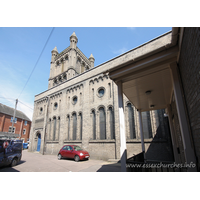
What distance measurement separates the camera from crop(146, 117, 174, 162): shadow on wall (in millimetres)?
9320

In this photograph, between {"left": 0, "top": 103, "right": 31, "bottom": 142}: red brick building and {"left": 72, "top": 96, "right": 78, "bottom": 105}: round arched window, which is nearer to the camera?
{"left": 72, "top": 96, "right": 78, "bottom": 105}: round arched window

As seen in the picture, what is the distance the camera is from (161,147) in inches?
380

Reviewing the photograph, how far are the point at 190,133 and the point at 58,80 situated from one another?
27.2 m

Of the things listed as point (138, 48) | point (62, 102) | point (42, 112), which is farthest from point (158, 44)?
point (42, 112)

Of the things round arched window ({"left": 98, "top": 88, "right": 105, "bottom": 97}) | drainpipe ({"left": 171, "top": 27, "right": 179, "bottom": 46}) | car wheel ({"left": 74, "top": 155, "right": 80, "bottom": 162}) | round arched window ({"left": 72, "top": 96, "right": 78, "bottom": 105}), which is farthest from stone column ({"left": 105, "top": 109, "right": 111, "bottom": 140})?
drainpipe ({"left": 171, "top": 27, "right": 179, "bottom": 46})

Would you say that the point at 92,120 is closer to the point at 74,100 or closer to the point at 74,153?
the point at 74,153

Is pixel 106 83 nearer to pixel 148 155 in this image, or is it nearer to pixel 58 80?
pixel 148 155

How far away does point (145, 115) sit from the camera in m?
11.4

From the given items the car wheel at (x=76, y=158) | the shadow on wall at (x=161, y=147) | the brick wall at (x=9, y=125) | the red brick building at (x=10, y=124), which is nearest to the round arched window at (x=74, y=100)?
the car wheel at (x=76, y=158)

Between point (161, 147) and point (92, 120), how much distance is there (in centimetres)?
798

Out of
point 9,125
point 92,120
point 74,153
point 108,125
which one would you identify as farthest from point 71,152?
point 9,125

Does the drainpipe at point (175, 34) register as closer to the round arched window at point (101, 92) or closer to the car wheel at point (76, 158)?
the car wheel at point (76, 158)

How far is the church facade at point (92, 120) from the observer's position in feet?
34.9

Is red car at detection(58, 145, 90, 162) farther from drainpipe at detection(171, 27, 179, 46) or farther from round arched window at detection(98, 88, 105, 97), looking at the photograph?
drainpipe at detection(171, 27, 179, 46)
